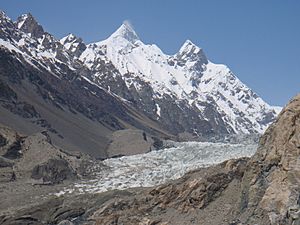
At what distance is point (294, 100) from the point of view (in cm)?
1622

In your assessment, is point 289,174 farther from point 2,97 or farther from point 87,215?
point 2,97

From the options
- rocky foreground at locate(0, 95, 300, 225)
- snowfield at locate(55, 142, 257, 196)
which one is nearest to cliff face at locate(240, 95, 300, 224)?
rocky foreground at locate(0, 95, 300, 225)

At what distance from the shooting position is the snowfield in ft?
109

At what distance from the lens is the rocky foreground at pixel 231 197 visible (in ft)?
48.0

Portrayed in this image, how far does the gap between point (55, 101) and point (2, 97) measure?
31418 millimetres

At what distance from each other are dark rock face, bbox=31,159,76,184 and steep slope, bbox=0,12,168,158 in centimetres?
4302

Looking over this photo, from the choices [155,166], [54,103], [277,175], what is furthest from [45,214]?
[54,103]

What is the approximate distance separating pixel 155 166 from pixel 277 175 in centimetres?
2740

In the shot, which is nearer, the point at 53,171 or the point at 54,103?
the point at 53,171

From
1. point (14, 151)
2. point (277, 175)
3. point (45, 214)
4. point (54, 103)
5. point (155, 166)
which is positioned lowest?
point (45, 214)

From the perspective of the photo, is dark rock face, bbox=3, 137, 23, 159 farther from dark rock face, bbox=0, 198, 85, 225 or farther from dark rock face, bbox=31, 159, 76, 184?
dark rock face, bbox=0, 198, 85, 225

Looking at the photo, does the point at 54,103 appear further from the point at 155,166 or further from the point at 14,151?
the point at 155,166

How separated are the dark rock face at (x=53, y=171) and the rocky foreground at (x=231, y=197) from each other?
45.8ft

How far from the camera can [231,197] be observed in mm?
17875
